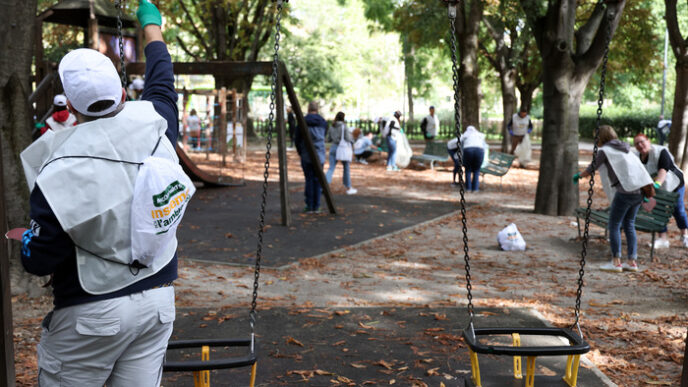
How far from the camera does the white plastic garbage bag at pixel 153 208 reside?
2.44 meters

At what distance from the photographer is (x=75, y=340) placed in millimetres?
2480

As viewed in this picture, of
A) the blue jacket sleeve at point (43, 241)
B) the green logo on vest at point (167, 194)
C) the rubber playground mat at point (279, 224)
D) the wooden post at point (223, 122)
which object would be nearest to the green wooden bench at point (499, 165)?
the rubber playground mat at point (279, 224)

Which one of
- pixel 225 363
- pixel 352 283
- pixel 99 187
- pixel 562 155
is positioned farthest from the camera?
pixel 562 155

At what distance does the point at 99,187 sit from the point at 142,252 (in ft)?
0.87

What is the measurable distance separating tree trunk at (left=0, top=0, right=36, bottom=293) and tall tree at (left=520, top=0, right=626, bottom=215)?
857cm

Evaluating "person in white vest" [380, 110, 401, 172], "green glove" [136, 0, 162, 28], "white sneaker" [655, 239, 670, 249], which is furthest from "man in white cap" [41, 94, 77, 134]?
"person in white vest" [380, 110, 401, 172]

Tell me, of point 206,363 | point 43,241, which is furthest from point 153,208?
point 206,363

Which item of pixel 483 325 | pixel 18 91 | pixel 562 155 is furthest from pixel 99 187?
pixel 562 155

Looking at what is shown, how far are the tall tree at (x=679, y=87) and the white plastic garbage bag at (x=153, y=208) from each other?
51.8ft

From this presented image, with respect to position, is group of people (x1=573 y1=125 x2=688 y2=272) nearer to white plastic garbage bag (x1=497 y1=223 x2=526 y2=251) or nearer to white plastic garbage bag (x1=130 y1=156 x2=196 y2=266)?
white plastic garbage bag (x1=497 y1=223 x2=526 y2=251)

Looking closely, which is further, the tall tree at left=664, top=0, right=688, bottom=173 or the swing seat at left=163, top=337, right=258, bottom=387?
the tall tree at left=664, top=0, right=688, bottom=173

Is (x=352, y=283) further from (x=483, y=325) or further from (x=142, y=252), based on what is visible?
(x=142, y=252)

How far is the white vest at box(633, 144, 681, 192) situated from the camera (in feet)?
30.5

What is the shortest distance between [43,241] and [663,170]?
8606 mm
